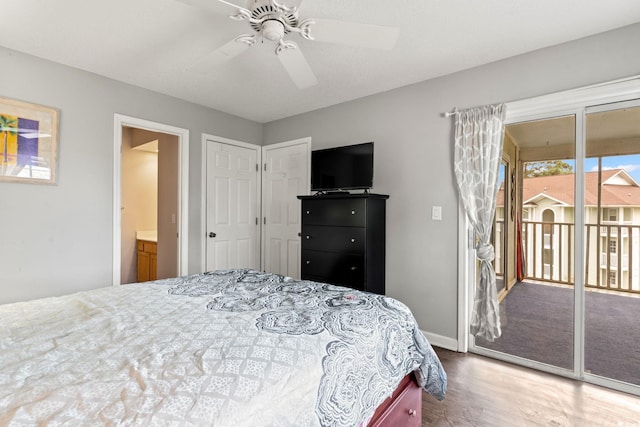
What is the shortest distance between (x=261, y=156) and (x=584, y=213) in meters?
3.50

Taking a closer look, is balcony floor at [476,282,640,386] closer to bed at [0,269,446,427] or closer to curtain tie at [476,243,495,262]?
curtain tie at [476,243,495,262]

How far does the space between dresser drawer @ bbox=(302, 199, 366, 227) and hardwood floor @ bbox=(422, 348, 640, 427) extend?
1.44m

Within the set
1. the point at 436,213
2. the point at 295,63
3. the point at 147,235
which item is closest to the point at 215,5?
the point at 295,63

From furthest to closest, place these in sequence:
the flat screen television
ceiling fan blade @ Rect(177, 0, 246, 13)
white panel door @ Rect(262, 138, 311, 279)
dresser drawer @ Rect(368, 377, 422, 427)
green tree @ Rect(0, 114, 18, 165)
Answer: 1. white panel door @ Rect(262, 138, 311, 279)
2. the flat screen television
3. green tree @ Rect(0, 114, 18, 165)
4. ceiling fan blade @ Rect(177, 0, 246, 13)
5. dresser drawer @ Rect(368, 377, 422, 427)

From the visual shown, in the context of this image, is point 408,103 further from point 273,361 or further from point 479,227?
point 273,361

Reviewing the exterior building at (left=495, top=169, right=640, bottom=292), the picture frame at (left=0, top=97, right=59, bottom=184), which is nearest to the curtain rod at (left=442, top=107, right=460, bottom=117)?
the exterior building at (left=495, top=169, right=640, bottom=292)

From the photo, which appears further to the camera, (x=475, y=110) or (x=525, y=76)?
(x=475, y=110)

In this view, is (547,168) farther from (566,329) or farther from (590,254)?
(566,329)

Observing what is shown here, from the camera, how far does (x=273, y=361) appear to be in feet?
3.21

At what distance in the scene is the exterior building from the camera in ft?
7.15

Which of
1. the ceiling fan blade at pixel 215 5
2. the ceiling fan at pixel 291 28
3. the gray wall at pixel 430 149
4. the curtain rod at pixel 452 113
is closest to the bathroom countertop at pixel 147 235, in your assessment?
the gray wall at pixel 430 149

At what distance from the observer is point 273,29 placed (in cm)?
163

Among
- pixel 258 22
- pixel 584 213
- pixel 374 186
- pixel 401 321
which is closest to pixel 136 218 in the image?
pixel 374 186

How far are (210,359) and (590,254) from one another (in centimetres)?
269
